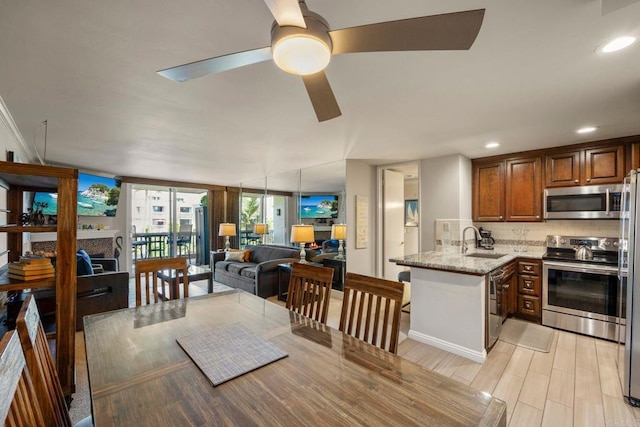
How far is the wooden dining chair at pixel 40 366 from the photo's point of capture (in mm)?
914

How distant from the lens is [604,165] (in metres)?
3.30

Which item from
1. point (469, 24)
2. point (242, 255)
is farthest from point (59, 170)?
point (242, 255)

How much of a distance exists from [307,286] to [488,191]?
347 centimetres

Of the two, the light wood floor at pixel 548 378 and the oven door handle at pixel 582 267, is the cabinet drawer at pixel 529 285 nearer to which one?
the oven door handle at pixel 582 267

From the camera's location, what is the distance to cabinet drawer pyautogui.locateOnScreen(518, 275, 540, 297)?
341cm

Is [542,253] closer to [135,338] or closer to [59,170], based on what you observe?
→ [135,338]

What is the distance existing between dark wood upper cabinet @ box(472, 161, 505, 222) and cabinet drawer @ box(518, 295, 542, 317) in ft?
3.64

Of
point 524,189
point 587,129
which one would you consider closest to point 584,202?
point 524,189

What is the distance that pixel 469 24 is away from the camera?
97cm

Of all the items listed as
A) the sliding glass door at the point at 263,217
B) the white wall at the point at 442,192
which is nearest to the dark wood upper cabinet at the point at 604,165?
the white wall at the point at 442,192

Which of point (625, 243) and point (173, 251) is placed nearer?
point (625, 243)

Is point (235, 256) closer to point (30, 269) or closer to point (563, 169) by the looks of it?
point (30, 269)

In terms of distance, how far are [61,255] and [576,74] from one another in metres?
3.57

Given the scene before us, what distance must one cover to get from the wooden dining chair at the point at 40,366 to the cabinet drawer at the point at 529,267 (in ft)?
14.1
